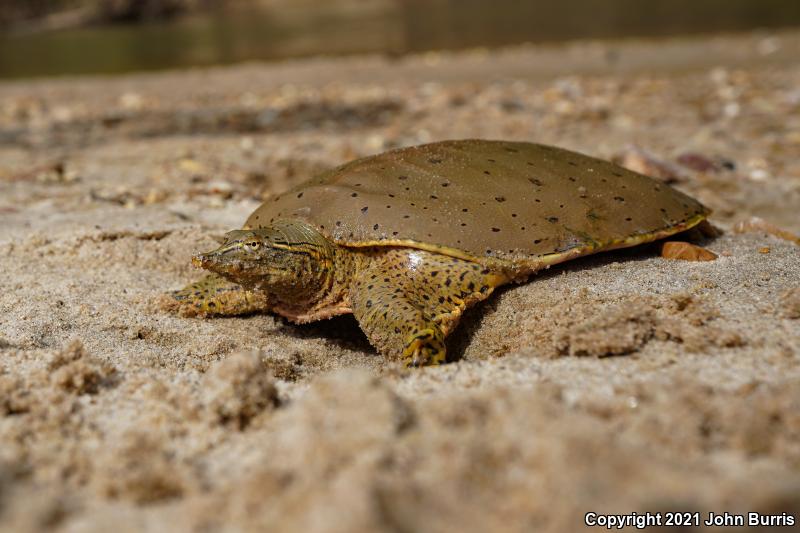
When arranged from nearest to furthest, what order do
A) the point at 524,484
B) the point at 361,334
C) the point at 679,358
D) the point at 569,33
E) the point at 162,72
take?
1. the point at 524,484
2. the point at 679,358
3. the point at 361,334
4. the point at 162,72
5. the point at 569,33

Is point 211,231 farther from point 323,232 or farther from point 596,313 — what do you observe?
point 596,313

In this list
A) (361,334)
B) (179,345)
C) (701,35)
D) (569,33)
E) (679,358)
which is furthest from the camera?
(569,33)

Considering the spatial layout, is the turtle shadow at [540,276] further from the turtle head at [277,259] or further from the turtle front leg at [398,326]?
the turtle head at [277,259]

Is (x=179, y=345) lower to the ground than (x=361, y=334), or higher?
higher

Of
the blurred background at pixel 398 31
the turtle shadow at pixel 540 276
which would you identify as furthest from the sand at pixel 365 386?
the blurred background at pixel 398 31

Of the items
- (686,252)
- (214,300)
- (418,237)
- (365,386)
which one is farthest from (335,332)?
(686,252)

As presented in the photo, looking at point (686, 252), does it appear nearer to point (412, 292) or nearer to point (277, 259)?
point (412, 292)

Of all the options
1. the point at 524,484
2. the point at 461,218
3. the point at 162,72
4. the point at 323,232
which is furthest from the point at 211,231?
the point at 162,72
